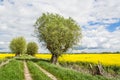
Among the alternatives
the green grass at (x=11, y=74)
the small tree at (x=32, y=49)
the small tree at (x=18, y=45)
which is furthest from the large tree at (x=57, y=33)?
the small tree at (x=32, y=49)

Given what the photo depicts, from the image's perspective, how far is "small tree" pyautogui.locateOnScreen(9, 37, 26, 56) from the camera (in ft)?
408

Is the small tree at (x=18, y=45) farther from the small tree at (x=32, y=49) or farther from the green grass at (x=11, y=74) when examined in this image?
the green grass at (x=11, y=74)

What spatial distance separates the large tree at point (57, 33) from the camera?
59344mm

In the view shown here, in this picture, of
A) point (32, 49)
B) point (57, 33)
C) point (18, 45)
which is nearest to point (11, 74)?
point (57, 33)

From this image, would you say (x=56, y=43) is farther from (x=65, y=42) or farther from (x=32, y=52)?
(x=32, y=52)

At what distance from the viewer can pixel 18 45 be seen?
124500 millimetres

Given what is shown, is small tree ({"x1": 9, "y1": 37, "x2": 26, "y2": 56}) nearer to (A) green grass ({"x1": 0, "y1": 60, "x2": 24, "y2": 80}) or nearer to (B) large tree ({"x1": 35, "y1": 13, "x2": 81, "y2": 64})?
(B) large tree ({"x1": 35, "y1": 13, "x2": 81, "y2": 64})

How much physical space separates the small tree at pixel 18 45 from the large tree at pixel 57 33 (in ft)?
207

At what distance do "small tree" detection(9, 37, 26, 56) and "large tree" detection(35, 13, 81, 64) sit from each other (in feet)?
207

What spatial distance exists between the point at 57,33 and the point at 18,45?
68.4m

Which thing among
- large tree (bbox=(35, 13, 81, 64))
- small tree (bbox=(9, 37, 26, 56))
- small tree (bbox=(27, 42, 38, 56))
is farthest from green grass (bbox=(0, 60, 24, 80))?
small tree (bbox=(27, 42, 38, 56))

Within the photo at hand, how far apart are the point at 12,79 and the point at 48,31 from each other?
119ft

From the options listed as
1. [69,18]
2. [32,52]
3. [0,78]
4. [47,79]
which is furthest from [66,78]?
[32,52]

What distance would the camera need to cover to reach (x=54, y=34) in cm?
5878
